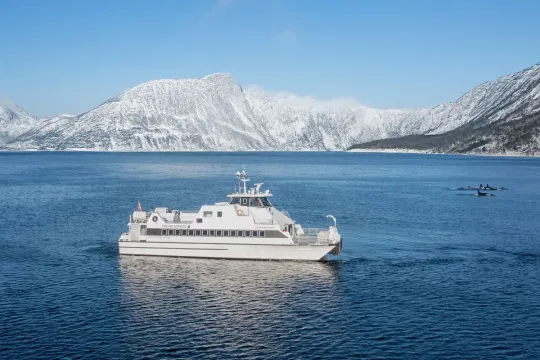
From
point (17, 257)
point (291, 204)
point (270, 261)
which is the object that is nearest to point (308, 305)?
point (270, 261)

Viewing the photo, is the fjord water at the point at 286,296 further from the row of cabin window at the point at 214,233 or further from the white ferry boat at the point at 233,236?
the row of cabin window at the point at 214,233

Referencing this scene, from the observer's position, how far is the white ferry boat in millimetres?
62969

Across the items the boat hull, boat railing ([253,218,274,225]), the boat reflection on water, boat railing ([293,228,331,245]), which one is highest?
boat railing ([253,218,274,225])

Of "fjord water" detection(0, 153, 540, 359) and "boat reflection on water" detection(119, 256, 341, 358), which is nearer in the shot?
"fjord water" detection(0, 153, 540, 359)

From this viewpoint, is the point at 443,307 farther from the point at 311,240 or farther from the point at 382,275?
the point at 311,240

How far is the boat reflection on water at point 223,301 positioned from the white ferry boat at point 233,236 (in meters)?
1.20

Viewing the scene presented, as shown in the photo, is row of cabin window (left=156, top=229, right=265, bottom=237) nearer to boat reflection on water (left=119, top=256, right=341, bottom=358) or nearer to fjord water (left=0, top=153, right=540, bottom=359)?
boat reflection on water (left=119, top=256, right=341, bottom=358)

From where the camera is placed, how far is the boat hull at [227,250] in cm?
6281

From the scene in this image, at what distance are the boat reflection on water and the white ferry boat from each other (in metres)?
1.20

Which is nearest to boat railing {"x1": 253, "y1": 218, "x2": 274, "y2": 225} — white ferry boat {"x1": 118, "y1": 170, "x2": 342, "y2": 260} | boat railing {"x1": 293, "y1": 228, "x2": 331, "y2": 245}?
white ferry boat {"x1": 118, "y1": 170, "x2": 342, "y2": 260}

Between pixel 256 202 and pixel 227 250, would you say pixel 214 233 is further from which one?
pixel 256 202

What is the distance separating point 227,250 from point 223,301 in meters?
14.5

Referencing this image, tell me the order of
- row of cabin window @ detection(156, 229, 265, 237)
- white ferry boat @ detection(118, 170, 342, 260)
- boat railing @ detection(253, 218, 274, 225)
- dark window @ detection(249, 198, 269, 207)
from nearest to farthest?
white ferry boat @ detection(118, 170, 342, 260) < row of cabin window @ detection(156, 229, 265, 237) < boat railing @ detection(253, 218, 274, 225) < dark window @ detection(249, 198, 269, 207)

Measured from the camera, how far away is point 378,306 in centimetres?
4828
